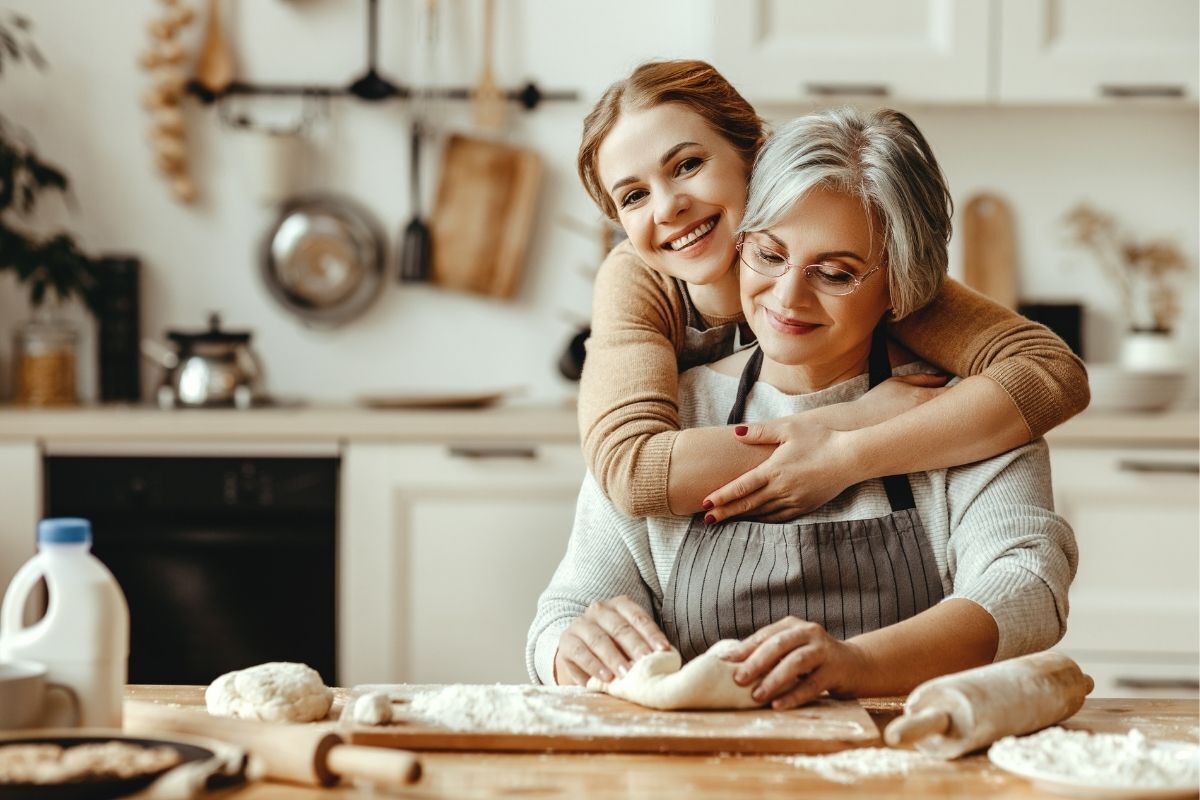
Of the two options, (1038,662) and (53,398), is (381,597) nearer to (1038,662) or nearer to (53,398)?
(53,398)

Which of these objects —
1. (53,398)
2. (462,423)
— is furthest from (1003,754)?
(53,398)

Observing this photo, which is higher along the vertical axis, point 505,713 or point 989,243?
point 989,243

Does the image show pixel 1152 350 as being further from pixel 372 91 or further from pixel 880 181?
pixel 880 181

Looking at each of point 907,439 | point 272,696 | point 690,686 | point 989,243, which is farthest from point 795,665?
point 989,243

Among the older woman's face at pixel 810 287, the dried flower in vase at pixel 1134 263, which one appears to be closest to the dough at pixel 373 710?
the older woman's face at pixel 810 287

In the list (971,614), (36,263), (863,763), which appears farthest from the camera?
(36,263)

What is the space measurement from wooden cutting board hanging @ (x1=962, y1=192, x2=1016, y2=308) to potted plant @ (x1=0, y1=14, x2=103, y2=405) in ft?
7.04

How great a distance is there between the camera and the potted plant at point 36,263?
313cm

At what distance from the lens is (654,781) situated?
1086mm

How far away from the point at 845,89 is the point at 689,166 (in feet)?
5.31

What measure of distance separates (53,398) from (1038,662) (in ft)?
8.69

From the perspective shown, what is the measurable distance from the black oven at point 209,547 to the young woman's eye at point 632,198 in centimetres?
150

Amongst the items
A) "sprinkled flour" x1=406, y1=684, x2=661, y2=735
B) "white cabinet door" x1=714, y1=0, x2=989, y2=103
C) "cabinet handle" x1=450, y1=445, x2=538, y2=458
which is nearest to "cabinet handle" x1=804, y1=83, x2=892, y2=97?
"white cabinet door" x1=714, y1=0, x2=989, y2=103

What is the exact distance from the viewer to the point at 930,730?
1135mm
